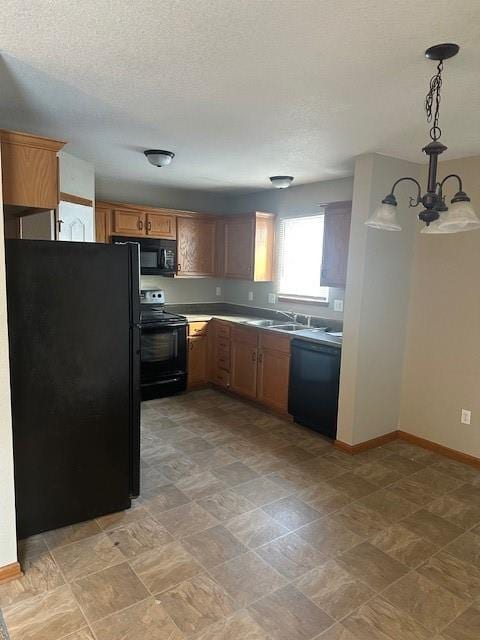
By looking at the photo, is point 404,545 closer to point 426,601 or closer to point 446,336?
point 426,601

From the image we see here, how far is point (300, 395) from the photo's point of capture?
13.5 feet

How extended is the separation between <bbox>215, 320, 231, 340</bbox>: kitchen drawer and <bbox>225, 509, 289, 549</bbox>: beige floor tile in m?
2.54

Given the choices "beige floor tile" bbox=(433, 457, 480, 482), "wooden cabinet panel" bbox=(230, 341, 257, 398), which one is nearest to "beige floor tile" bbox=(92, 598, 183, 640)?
"beige floor tile" bbox=(433, 457, 480, 482)

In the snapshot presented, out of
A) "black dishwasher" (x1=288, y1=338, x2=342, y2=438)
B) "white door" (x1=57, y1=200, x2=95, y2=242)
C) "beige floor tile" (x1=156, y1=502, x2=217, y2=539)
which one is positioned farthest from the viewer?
"black dishwasher" (x1=288, y1=338, x2=342, y2=438)

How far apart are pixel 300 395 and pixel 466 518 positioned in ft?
5.64

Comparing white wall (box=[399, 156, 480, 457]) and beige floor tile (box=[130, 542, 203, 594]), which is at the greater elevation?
white wall (box=[399, 156, 480, 457])

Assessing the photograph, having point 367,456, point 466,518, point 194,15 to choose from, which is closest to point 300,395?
point 367,456

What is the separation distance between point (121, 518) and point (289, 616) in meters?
1.19

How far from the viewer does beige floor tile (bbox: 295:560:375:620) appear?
1.99m

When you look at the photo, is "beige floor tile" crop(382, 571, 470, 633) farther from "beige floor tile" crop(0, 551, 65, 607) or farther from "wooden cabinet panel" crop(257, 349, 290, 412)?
"wooden cabinet panel" crop(257, 349, 290, 412)

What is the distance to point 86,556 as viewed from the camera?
90.0 inches

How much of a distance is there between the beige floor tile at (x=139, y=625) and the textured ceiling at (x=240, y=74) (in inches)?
95.6

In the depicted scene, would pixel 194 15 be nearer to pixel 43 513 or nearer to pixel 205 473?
pixel 43 513

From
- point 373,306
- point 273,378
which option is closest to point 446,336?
Result: point 373,306
